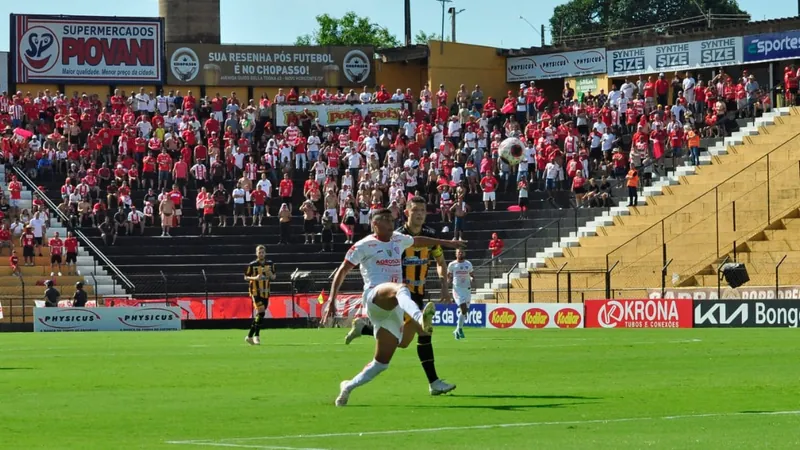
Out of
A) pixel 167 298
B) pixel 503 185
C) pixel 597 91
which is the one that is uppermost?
pixel 597 91

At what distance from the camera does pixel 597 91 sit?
6475cm

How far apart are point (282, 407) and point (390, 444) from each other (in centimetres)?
374

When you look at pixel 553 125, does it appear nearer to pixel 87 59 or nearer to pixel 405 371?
pixel 87 59

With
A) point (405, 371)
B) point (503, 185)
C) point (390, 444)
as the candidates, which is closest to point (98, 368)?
point (405, 371)

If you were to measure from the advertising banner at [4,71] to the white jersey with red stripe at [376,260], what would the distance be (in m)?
51.0

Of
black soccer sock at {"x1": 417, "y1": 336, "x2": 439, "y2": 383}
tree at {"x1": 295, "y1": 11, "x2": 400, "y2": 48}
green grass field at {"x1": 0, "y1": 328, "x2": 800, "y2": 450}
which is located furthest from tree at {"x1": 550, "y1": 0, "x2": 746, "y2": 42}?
black soccer sock at {"x1": 417, "y1": 336, "x2": 439, "y2": 383}

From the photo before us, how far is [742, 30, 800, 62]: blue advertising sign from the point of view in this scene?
56.8 meters

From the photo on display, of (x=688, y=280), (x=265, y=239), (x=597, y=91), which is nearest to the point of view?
(x=688, y=280)

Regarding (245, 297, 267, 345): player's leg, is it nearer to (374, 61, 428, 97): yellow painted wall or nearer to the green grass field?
the green grass field

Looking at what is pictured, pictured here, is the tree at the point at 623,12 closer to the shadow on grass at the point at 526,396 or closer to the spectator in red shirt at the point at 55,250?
the spectator in red shirt at the point at 55,250

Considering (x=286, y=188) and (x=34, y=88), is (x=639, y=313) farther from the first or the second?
(x=34, y=88)

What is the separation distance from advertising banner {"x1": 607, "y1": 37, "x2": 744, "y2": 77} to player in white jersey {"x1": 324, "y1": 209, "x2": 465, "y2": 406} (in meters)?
44.9

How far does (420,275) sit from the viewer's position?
20.0 metres

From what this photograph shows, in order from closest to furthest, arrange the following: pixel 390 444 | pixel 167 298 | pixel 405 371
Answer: pixel 390 444, pixel 405 371, pixel 167 298
